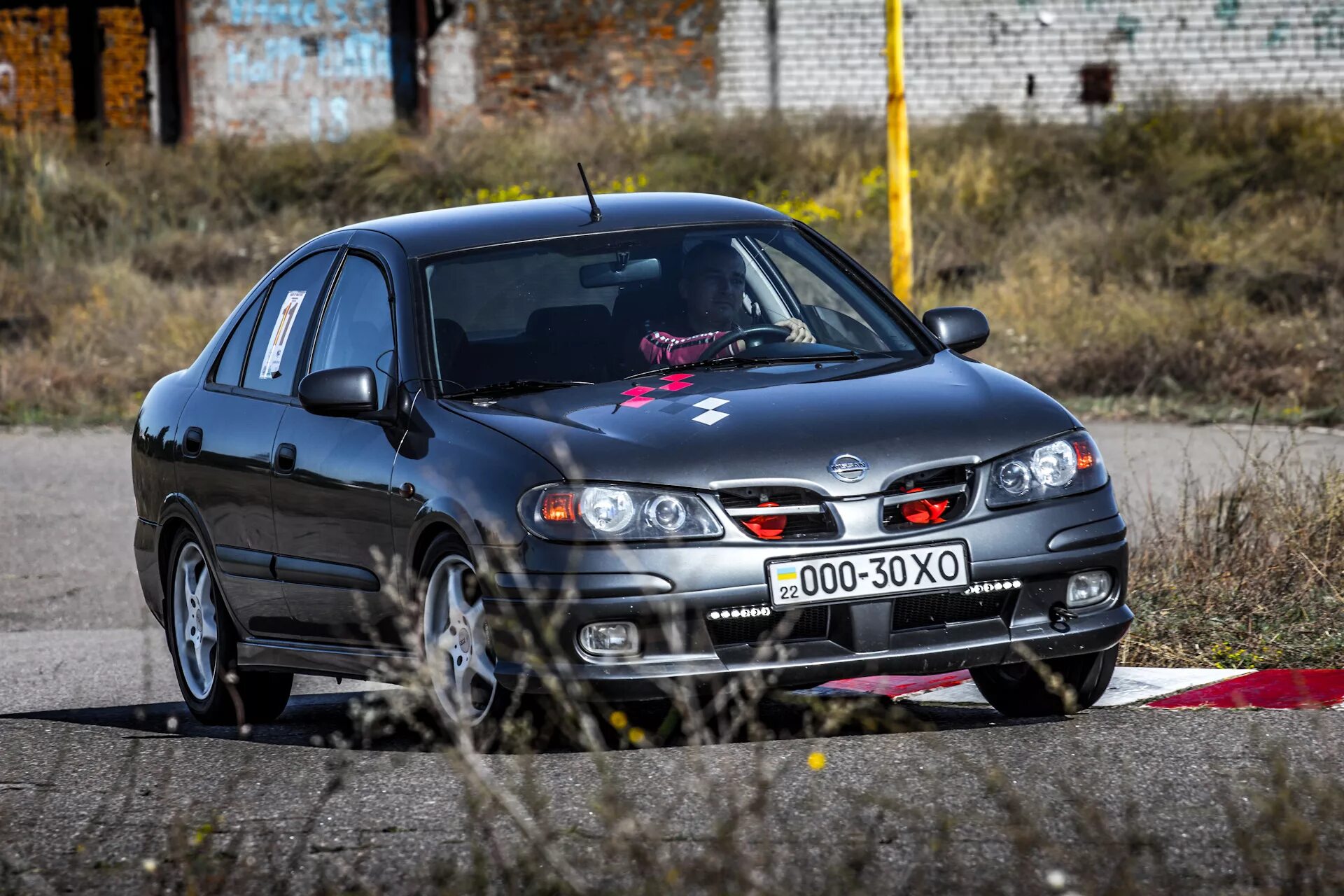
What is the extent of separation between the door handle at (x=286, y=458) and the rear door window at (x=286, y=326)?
0.29 m

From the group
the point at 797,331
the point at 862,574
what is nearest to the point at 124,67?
the point at 797,331

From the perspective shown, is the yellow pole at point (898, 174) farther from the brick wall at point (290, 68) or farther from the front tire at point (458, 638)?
the brick wall at point (290, 68)

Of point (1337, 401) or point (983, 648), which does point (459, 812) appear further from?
point (1337, 401)

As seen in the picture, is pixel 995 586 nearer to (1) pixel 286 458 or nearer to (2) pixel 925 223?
(1) pixel 286 458

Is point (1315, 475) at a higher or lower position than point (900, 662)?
lower

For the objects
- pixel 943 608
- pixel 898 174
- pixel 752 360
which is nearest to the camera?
pixel 943 608

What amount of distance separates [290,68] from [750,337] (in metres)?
27.1

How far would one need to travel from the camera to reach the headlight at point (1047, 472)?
5559 millimetres

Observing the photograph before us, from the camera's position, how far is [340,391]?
241 inches

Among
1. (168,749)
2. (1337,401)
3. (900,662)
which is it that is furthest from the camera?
(1337,401)

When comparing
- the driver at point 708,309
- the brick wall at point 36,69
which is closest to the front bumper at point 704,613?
the driver at point 708,309

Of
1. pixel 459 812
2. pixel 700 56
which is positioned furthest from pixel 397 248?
pixel 700 56

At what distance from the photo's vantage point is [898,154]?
1689 centimetres

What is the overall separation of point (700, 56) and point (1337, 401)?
59.0ft
